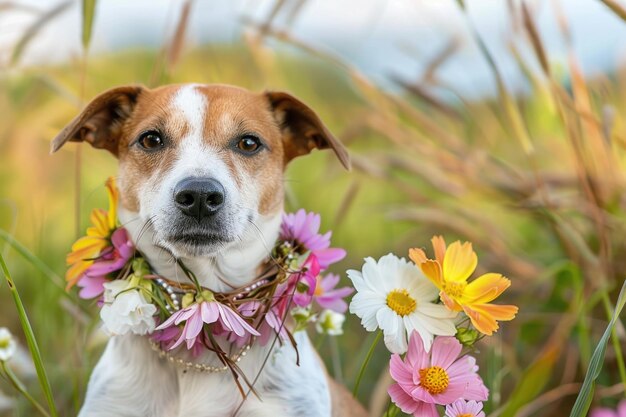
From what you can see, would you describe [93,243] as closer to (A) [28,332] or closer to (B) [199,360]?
(A) [28,332]

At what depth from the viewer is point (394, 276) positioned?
6.71 ft

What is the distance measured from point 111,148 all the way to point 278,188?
0.64 meters

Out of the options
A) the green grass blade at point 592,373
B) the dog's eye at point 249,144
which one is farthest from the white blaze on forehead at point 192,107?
the green grass blade at point 592,373

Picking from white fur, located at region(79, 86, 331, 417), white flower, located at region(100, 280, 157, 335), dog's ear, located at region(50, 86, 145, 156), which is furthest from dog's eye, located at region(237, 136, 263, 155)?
white flower, located at region(100, 280, 157, 335)

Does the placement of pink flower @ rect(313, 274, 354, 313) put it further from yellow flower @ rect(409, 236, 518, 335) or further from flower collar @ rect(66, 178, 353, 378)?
yellow flower @ rect(409, 236, 518, 335)

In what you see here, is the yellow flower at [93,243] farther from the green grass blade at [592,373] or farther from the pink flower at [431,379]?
the green grass blade at [592,373]

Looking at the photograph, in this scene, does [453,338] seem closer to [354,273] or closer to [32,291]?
[354,273]

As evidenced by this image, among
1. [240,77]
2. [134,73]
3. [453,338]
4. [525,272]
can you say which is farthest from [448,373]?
[134,73]

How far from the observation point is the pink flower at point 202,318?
2059 mm

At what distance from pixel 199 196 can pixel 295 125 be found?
2.35 feet

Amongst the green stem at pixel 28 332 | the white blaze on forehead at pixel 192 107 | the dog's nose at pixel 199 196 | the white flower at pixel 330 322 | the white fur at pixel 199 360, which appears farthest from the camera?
the white flower at pixel 330 322

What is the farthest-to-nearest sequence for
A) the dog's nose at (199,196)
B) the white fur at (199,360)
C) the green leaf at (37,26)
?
the green leaf at (37,26), the white fur at (199,360), the dog's nose at (199,196)

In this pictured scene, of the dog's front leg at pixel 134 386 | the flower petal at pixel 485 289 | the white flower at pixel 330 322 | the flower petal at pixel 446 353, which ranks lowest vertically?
the dog's front leg at pixel 134 386

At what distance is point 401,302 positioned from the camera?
2000 mm
